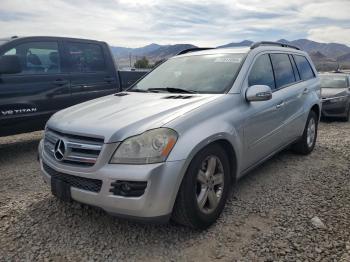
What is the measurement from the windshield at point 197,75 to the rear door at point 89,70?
1.92m

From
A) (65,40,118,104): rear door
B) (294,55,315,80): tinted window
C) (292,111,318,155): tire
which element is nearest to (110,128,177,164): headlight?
(292,111,318,155): tire

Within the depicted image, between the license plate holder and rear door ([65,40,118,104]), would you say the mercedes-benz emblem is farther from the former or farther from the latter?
rear door ([65,40,118,104])

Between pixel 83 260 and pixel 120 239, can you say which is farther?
pixel 120 239

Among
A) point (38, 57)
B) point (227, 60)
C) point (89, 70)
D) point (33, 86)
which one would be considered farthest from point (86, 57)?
point (227, 60)

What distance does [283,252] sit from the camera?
9.25 ft

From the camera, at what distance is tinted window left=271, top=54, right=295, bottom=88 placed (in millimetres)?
4566

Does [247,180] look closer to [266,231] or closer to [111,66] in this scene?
[266,231]

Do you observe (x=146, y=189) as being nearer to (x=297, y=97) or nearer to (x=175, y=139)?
(x=175, y=139)

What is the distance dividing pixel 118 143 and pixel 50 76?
3.50m

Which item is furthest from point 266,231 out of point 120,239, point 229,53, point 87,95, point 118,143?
point 87,95

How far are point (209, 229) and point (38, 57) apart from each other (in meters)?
4.02

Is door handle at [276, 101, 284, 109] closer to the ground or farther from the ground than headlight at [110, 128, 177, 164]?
farther from the ground

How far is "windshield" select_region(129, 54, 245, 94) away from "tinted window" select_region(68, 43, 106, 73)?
2.06 metres

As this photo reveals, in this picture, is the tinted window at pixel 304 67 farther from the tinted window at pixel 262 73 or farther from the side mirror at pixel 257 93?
the side mirror at pixel 257 93
